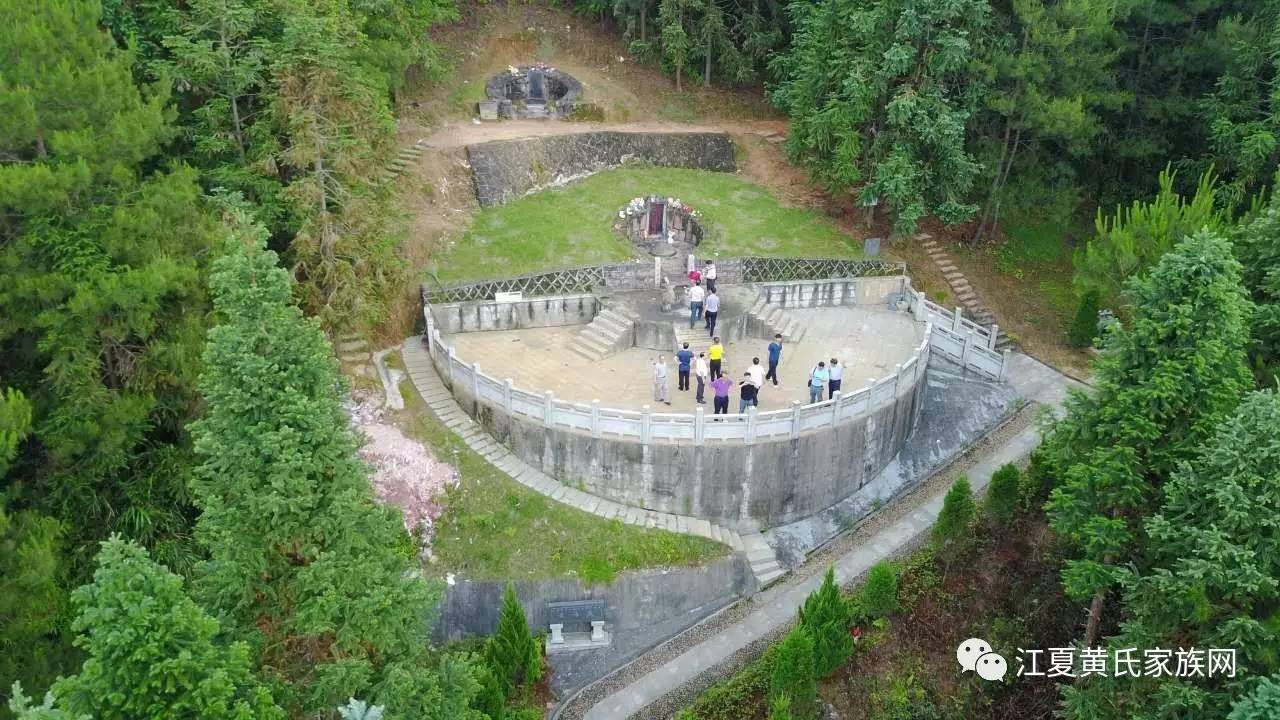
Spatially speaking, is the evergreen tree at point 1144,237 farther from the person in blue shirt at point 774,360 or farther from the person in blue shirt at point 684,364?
the person in blue shirt at point 684,364

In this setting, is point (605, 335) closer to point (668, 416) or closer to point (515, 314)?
point (515, 314)

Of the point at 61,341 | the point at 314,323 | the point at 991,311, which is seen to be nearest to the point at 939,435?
the point at 991,311

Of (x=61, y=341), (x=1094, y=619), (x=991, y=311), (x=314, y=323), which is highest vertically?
(x=314, y=323)

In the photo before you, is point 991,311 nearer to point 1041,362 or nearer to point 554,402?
point 1041,362

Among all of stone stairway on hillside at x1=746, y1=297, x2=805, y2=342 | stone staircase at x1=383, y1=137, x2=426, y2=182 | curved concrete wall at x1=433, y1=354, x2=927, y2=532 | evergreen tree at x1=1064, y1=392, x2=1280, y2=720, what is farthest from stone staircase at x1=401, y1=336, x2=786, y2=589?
stone staircase at x1=383, y1=137, x2=426, y2=182

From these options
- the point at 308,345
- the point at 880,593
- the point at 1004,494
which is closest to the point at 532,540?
the point at 880,593

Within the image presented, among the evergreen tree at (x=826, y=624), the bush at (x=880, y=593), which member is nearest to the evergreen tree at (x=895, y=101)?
the bush at (x=880, y=593)
